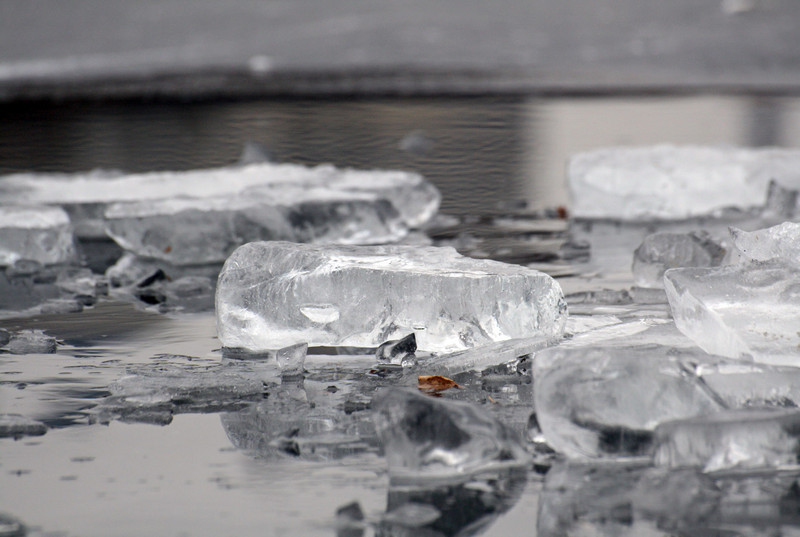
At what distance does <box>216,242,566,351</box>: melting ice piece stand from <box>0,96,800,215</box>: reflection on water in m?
1.95

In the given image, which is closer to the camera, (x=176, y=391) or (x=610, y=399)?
(x=610, y=399)

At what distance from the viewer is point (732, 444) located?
1289 millimetres

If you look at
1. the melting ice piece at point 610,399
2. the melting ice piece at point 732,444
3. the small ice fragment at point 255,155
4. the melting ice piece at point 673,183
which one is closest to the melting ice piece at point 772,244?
the melting ice piece at point 610,399

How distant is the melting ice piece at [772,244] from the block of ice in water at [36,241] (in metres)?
1.86

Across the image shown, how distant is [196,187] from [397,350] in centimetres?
201

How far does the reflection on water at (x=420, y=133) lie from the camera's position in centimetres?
515

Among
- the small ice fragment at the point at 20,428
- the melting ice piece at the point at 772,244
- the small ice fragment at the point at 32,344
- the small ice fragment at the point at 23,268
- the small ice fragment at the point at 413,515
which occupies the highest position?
the melting ice piece at the point at 772,244

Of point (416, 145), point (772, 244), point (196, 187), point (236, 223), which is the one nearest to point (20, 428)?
point (772, 244)

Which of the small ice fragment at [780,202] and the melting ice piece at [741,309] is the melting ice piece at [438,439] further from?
the small ice fragment at [780,202]

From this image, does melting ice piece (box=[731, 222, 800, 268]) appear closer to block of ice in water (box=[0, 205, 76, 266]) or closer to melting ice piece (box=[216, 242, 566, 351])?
melting ice piece (box=[216, 242, 566, 351])

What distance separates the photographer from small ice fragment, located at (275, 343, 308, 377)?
1.77 metres

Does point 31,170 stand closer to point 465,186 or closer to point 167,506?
point 465,186

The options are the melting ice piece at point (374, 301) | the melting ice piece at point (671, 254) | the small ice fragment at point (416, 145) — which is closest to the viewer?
the melting ice piece at point (374, 301)

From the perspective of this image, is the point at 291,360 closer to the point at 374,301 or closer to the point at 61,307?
the point at 374,301
